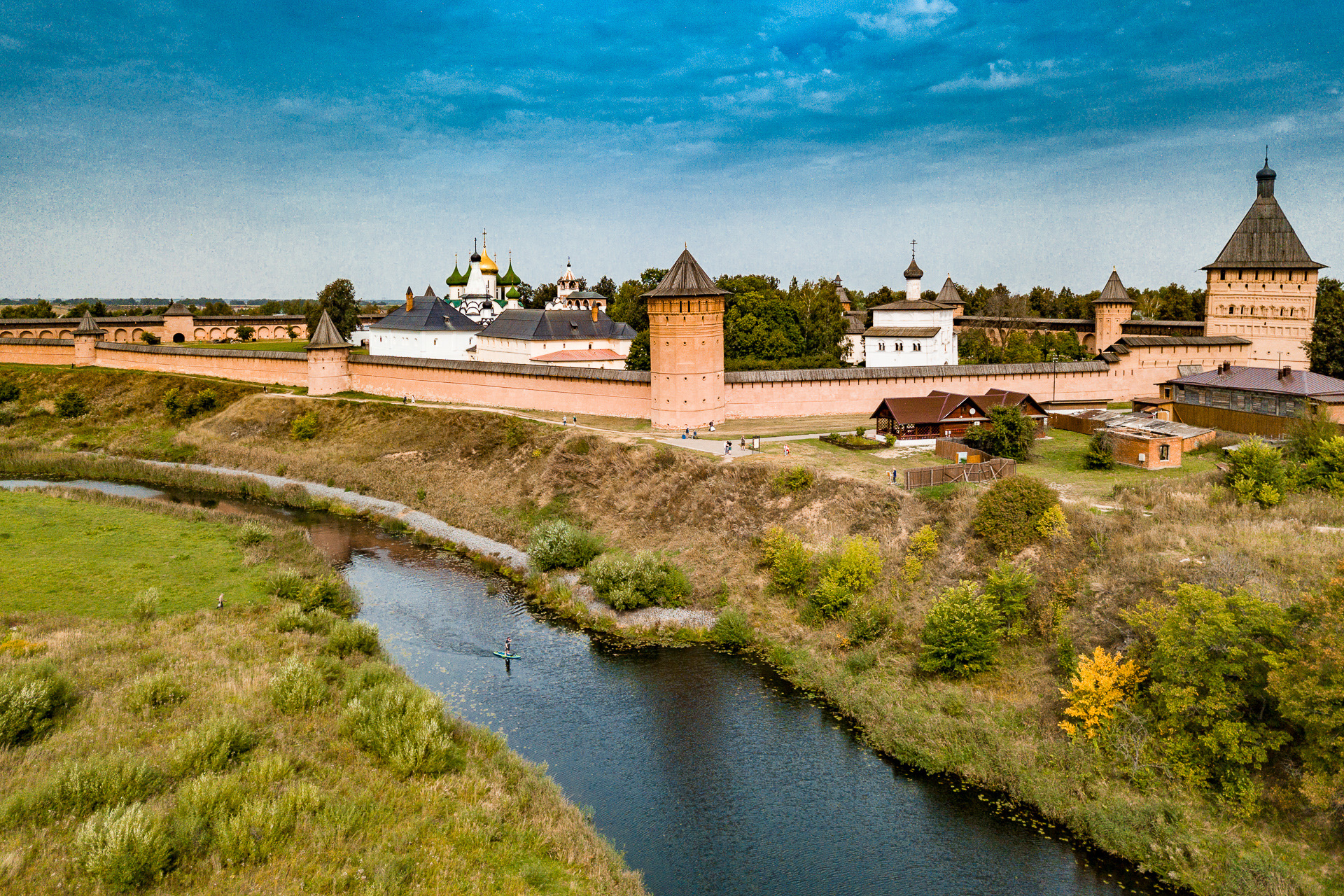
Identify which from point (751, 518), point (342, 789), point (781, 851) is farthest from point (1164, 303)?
point (342, 789)

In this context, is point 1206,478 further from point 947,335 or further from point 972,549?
point 947,335

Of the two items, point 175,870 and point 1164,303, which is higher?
point 1164,303

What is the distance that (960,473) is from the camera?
63.2 ft

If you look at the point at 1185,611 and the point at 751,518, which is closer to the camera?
the point at 1185,611

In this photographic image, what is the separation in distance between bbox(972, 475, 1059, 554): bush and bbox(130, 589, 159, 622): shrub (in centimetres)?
1518

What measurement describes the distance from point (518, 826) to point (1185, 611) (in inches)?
351

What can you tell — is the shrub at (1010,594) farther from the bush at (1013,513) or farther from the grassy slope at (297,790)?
the grassy slope at (297,790)

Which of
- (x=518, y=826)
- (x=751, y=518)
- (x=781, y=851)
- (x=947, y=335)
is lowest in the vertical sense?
(x=781, y=851)

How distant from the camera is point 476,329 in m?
44.6

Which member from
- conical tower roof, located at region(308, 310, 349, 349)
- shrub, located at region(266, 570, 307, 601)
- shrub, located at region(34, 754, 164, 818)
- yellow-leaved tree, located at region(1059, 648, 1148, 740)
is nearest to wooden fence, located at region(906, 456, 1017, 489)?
yellow-leaved tree, located at region(1059, 648, 1148, 740)

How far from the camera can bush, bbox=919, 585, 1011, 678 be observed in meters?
13.7

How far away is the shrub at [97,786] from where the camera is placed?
9.04 metres

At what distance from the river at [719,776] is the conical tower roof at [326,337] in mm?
22277

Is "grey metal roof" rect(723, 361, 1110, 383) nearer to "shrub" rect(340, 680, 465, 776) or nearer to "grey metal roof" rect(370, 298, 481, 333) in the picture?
"shrub" rect(340, 680, 465, 776)
